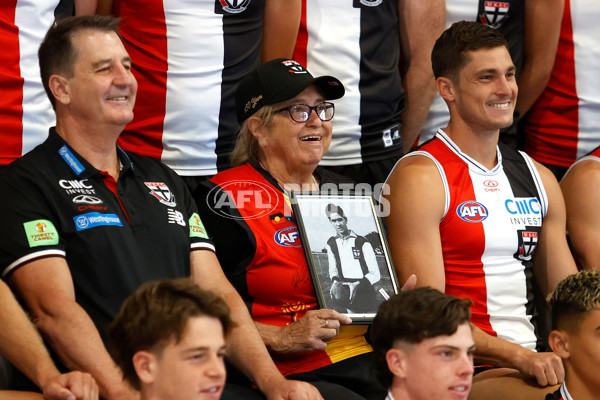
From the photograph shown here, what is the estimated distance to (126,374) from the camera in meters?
2.44

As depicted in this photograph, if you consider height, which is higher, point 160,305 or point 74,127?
point 74,127

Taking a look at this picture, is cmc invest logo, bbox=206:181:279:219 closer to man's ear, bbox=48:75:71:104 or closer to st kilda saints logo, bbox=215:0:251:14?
man's ear, bbox=48:75:71:104

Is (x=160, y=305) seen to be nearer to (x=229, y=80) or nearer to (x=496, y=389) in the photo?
(x=496, y=389)

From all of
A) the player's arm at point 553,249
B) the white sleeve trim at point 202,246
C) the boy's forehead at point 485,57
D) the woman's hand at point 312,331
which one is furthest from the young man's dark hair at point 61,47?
the player's arm at point 553,249

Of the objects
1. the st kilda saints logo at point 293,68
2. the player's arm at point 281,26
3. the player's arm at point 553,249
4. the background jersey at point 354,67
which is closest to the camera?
the st kilda saints logo at point 293,68

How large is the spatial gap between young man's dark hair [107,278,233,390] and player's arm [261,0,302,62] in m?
2.06

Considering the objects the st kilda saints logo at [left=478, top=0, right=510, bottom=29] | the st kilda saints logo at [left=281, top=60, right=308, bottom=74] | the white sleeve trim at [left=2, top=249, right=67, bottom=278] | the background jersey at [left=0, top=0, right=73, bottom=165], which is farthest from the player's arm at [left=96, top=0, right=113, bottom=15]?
the st kilda saints logo at [left=478, top=0, right=510, bottom=29]

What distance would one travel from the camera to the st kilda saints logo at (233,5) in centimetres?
416

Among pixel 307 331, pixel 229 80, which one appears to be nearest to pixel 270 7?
pixel 229 80

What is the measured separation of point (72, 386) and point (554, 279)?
2.14 m

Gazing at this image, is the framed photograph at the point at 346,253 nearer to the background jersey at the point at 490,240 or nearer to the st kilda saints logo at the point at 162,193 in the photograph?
the background jersey at the point at 490,240

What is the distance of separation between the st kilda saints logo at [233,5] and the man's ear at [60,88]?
3.44ft

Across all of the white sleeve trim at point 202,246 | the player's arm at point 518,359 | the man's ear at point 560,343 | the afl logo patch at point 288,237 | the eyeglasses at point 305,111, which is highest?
the eyeglasses at point 305,111

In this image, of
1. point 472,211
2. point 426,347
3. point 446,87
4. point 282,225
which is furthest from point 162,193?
point 446,87
